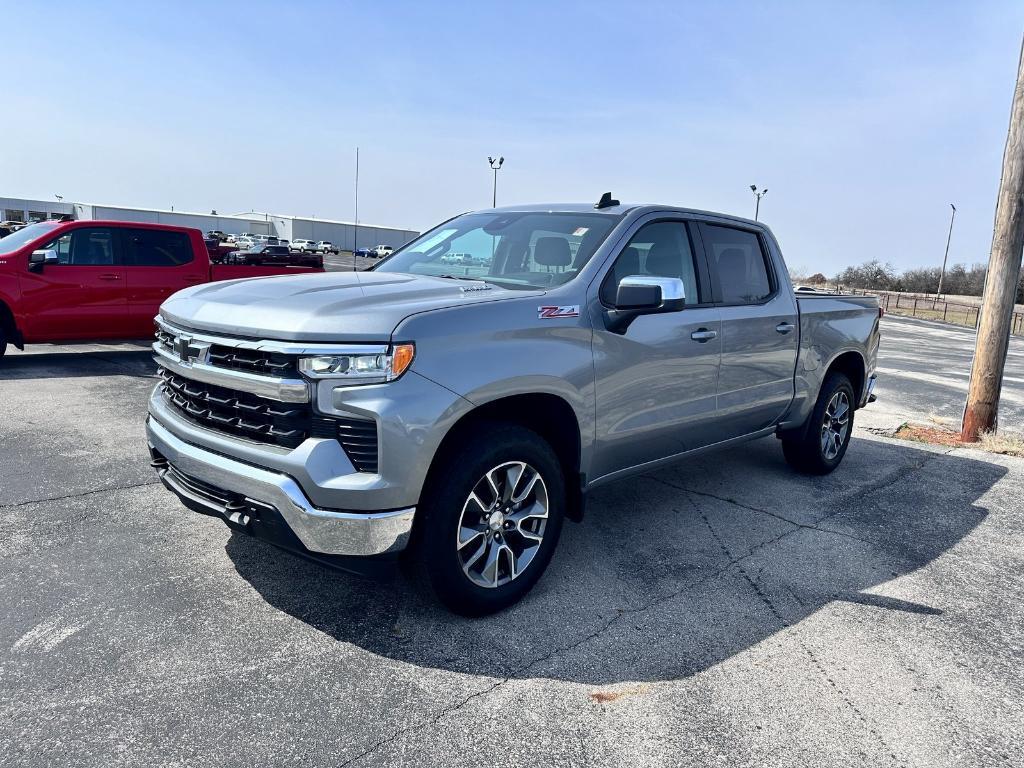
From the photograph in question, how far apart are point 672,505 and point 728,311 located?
1.41 m

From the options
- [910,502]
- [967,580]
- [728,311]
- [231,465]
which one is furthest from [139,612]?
[910,502]

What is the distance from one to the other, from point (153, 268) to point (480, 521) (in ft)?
27.7

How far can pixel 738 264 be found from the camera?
4977 millimetres

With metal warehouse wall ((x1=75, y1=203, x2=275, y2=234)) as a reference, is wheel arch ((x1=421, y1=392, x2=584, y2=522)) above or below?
below

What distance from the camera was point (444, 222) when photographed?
16.8 ft

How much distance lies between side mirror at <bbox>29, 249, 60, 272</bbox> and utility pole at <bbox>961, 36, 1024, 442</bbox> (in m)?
10.6

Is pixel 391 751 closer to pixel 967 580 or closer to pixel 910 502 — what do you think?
pixel 967 580

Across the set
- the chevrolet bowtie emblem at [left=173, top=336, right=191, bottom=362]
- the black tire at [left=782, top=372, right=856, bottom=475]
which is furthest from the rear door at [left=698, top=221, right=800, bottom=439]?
the chevrolet bowtie emblem at [left=173, top=336, right=191, bottom=362]

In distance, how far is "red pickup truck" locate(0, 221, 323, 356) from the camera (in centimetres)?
→ 905

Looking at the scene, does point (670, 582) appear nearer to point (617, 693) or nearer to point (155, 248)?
point (617, 693)

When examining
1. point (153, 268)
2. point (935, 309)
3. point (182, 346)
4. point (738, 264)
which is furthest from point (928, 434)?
point (935, 309)

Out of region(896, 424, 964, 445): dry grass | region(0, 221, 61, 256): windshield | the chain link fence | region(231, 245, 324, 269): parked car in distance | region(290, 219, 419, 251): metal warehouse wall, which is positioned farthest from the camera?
region(290, 219, 419, 251): metal warehouse wall

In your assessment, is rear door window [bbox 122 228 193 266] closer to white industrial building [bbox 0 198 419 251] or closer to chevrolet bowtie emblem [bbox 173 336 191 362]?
chevrolet bowtie emblem [bbox 173 336 191 362]

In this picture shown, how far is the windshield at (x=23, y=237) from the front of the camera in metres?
9.26
